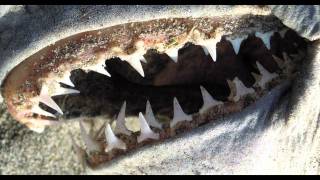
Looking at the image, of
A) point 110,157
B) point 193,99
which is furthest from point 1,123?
point 193,99

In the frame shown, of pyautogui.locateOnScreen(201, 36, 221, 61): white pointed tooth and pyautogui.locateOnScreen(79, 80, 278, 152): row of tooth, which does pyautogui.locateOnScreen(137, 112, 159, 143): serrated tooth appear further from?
pyautogui.locateOnScreen(201, 36, 221, 61): white pointed tooth

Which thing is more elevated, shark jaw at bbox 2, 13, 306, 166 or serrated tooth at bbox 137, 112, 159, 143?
shark jaw at bbox 2, 13, 306, 166

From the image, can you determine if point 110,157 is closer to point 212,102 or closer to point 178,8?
point 212,102

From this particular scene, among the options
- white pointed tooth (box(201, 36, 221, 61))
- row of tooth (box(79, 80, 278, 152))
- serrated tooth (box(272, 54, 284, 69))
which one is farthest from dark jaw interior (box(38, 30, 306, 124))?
white pointed tooth (box(201, 36, 221, 61))

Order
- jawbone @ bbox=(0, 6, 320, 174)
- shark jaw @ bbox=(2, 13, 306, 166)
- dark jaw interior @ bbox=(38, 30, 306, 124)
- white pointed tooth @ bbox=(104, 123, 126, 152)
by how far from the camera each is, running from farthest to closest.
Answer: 1. dark jaw interior @ bbox=(38, 30, 306, 124)
2. white pointed tooth @ bbox=(104, 123, 126, 152)
3. jawbone @ bbox=(0, 6, 320, 174)
4. shark jaw @ bbox=(2, 13, 306, 166)

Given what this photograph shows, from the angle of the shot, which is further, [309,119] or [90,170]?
[90,170]

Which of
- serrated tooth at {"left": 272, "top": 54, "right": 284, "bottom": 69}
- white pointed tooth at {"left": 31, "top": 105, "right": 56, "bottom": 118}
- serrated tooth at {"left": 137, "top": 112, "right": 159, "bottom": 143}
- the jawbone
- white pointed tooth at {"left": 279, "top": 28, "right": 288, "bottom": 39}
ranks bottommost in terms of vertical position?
the jawbone

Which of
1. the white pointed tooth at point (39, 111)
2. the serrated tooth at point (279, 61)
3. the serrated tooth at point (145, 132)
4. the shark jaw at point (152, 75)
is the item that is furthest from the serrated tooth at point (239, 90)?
the white pointed tooth at point (39, 111)

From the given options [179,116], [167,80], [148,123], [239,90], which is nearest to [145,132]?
[148,123]
